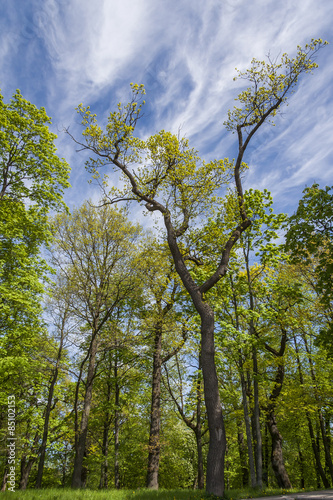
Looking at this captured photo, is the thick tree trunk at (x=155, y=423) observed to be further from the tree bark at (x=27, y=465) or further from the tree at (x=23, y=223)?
the tree bark at (x=27, y=465)

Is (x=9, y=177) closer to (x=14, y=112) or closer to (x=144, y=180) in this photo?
(x=14, y=112)

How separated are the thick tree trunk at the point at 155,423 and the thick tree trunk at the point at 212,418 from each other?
5484 millimetres

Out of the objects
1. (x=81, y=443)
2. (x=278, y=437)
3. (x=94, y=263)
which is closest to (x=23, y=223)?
(x=94, y=263)

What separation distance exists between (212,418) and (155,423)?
8.49 m

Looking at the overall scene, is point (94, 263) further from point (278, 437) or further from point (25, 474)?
point (25, 474)

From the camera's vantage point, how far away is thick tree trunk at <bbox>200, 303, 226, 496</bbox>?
23.1 ft

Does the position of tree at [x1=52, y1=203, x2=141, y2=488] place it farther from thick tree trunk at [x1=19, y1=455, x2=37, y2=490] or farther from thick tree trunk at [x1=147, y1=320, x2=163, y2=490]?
thick tree trunk at [x1=19, y1=455, x2=37, y2=490]

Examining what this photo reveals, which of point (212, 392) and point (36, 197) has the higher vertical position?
point (36, 197)

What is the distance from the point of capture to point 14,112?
41.9 feet

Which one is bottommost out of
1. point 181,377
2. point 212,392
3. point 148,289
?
point 212,392

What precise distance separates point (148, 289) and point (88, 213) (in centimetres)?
510

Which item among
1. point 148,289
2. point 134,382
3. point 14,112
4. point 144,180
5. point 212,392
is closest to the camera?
point 212,392

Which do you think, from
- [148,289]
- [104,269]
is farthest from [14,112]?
[148,289]

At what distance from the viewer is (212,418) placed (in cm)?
765
